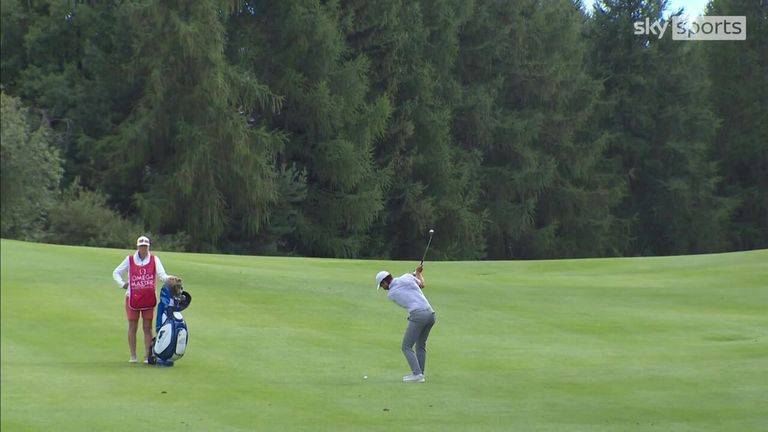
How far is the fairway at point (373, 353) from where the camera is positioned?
17500mm

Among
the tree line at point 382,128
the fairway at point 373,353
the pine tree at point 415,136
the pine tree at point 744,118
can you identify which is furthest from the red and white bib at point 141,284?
the pine tree at point 744,118

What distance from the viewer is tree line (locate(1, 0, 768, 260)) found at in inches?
2415

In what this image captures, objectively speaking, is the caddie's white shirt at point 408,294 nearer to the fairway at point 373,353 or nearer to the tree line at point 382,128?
the fairway at point 373,353

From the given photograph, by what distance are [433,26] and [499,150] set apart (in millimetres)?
9844

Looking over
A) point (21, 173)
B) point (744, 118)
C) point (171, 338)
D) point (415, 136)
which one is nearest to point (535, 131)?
point (415, 136)

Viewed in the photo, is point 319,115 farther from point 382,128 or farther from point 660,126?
point 660,126

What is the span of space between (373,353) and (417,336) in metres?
3.67

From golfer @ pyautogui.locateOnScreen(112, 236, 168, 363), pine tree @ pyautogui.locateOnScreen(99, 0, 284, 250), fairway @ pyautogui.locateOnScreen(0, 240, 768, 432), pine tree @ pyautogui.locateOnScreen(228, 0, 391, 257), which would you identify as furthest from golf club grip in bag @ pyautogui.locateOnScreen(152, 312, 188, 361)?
pine tree @ pyautogui.locateOnScreen(228, 0, 391, 257)

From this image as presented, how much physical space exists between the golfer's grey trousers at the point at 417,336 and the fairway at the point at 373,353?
0.41 meters

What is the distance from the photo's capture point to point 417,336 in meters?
20.5

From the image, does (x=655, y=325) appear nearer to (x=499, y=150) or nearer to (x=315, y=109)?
(x=315, y=109)

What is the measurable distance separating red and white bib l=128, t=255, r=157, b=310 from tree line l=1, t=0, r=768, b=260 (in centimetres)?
2815

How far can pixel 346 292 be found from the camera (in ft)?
108

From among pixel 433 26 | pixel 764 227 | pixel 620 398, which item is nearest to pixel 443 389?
pixel 620 398
